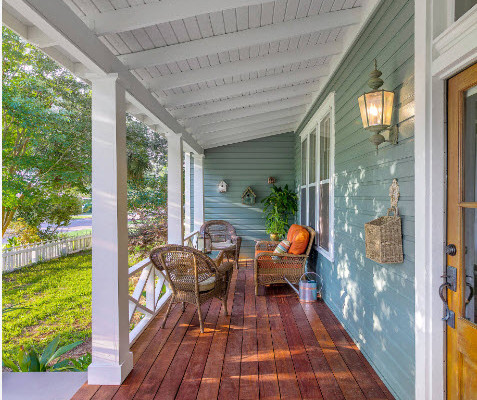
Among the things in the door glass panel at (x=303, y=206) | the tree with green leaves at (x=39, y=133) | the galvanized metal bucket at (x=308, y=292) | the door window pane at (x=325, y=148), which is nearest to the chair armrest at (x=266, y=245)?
the door glass panel at (x=303, y=206)

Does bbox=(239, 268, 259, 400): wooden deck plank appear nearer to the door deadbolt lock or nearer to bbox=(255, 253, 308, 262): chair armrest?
bbox=(255, 253, 308, 262): chair armrest

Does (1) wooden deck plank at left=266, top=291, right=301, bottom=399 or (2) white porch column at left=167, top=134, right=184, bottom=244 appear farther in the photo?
(2) white porch column at left=167, top=134, right=184, bottom=244

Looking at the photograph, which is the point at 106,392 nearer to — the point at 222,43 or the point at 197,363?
the point at 197,363

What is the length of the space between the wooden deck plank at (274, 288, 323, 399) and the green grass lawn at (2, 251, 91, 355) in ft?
9.66

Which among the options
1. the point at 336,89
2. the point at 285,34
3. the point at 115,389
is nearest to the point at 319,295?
the point at 336,89

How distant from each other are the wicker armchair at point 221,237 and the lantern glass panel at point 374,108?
4.60m

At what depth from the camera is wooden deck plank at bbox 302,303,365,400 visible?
2.42 meters

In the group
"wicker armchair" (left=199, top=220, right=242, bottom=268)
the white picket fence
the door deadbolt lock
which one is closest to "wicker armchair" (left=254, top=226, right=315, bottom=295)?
"wicker armchair" (left=199, top=220, right=242, bottom=268)

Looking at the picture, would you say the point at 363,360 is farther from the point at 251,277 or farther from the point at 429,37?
the point at 251,277

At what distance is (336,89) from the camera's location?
3.94 meters

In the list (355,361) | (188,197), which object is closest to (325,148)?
(355,361)

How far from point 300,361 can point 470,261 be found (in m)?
1.68

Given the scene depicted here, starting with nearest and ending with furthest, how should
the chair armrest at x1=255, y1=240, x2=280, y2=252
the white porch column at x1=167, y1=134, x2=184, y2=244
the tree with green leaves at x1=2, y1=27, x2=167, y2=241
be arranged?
1. the white porch column at x1=167, y1=134, x2=184, y2=244
2. the chair armrest at x1=255, y1=240, x2=280, y2=252
3. the tree with green leaves at x1=2, y1=27, x2=167, y2=241

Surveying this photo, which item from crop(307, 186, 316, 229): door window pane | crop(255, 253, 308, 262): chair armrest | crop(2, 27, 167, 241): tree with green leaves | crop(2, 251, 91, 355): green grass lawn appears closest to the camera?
crop(255, 253, 308, 262): chair armrest
